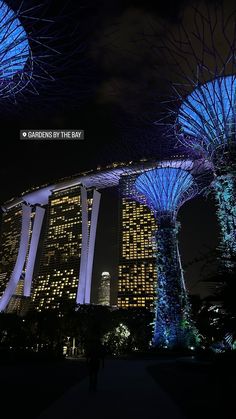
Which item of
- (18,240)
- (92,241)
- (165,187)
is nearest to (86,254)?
(92,241)

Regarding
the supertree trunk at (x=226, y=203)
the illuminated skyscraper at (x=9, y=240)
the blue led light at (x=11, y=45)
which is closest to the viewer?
the blue led light at (x=11, y=45)

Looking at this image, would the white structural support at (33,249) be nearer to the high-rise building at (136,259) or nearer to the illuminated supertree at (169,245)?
the high-rise building at (136,259)

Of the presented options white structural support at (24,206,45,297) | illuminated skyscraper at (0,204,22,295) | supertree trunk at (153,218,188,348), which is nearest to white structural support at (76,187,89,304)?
white structural support at (24,206,45,297)

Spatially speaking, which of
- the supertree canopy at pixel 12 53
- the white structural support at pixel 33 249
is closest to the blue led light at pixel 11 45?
the supertree canopy at pixel 12 53

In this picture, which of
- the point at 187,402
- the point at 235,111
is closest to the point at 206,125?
the point at 235,111

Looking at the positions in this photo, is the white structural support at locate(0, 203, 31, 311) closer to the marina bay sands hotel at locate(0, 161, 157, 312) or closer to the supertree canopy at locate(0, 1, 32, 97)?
the marina bay sands hotel at locate(0, 161, 157, 312)
